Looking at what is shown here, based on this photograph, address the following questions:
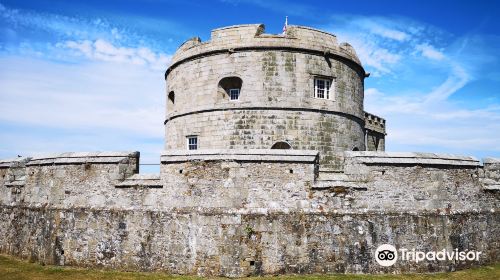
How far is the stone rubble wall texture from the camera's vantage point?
1027 centimetres

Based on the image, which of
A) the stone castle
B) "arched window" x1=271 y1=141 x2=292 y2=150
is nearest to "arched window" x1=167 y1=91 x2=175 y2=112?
"arched window" x1=271 y1=141 x2=292 y2=150

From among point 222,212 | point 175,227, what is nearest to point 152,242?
point 175,227

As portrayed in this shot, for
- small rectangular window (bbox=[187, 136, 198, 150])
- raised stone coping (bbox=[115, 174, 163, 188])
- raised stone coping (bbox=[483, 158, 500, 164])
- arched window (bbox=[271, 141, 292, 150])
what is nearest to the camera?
raised stone coping (bbox=[115, 174, 163, 188])

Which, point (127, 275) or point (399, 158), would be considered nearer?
point (127, 275)

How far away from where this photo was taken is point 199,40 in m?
16.7

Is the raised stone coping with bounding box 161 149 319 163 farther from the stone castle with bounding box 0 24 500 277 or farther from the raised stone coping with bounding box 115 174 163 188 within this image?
the raised stone coping with bounding box 115 174 163 188

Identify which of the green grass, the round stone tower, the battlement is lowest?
the green grass

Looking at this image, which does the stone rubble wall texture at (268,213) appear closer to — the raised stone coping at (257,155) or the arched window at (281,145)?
the raised stone coping at (257,155)

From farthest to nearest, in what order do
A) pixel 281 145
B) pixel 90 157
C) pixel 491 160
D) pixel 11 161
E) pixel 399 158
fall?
pixel 11 161, pixel 281 145, pixel 491 160, pixel 90 157, pixel 399 158

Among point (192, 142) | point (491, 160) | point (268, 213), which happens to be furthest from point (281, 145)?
point (491, 160)

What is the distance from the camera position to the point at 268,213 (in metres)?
10.4

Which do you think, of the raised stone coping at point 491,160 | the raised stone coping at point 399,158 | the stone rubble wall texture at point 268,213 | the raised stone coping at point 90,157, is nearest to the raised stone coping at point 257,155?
the stone rubble wall texture at point 268,213

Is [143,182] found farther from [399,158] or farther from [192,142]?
[399,158]

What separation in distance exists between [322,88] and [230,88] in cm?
349
